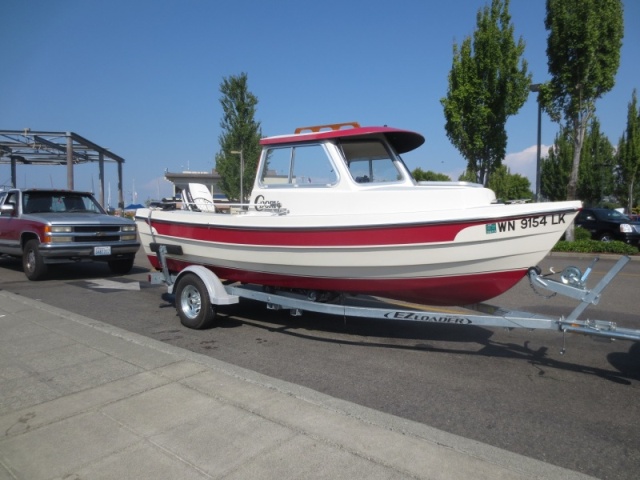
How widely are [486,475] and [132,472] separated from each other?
204cm

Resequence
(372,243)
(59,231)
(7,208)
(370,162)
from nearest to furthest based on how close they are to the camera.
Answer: (372,243)
(370,162)
(59,231)
(7,208)

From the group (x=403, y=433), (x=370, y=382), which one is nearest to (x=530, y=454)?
(x=403, y=433)

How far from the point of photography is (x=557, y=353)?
5258mm

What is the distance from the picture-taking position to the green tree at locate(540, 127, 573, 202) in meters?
38.3

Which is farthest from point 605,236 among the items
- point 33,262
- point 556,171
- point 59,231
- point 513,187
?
point 513,187

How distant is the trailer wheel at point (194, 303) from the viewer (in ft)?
20.1

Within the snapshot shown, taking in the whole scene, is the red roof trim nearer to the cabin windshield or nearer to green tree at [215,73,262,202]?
the cabin windshield

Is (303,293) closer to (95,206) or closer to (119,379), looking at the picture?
(119,379)

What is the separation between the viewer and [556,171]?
41594 millimetres

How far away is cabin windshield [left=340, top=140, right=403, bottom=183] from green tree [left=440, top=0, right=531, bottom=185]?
43.4 ft

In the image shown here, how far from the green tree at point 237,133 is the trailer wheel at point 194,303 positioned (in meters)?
24.0

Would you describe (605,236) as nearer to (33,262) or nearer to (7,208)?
(33,262)

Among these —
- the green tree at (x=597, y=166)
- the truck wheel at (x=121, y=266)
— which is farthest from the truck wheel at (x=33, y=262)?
the green tree at (x=597, y=166)

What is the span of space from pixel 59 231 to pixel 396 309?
304 inches
